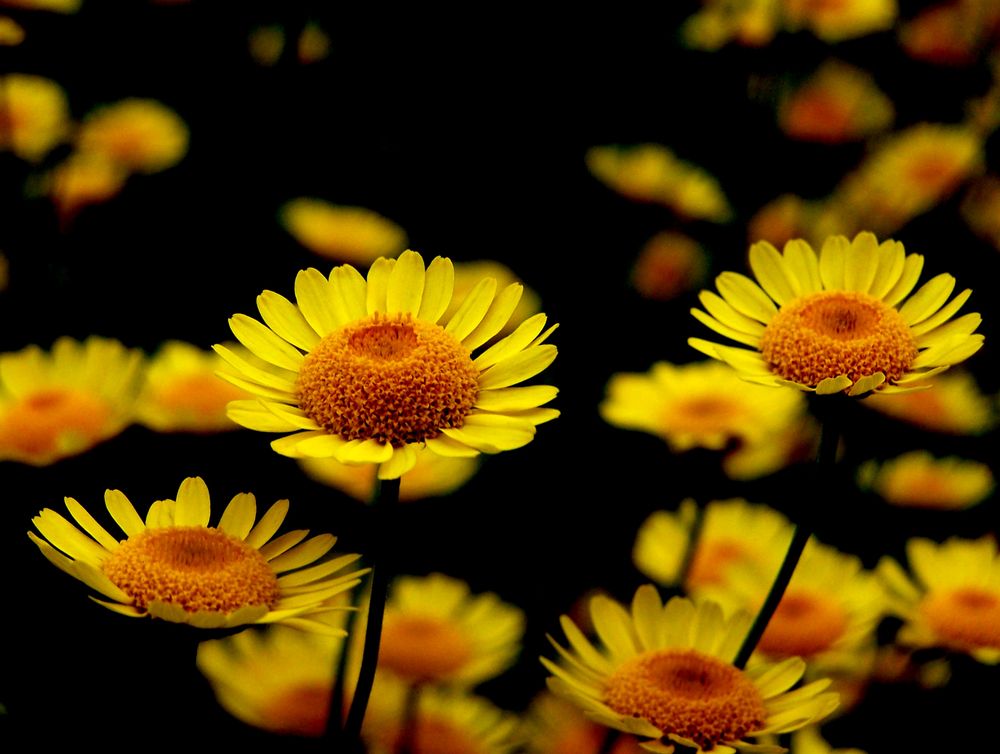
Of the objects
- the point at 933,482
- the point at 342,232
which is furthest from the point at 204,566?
the point at 342,232

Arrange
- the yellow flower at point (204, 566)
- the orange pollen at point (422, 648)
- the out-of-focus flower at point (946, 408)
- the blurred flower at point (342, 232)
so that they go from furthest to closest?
the blurred flower at point (342, 232) → the out-of-focus flower at point (946, 408) → the orange pollen at point (422, 648) → the yellow flower at point (204, 566)

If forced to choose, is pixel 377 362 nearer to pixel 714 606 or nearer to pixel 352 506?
pixel 714 606

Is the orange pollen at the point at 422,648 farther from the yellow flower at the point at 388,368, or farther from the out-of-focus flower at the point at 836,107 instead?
the out-of-focus flower at the point at 836,107

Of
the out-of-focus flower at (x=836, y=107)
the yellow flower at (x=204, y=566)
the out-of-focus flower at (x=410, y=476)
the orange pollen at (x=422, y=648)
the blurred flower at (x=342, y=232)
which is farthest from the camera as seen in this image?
the out-of-focus flower at (x=836, y=107)

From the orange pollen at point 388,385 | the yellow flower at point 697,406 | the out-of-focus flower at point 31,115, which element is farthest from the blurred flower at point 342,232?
the orange pollen at point 388,385

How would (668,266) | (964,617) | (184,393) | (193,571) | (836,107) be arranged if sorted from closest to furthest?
1. (193,571)
2. (964,617)
3. (184,393)
4. (668,266)
5. (836,107)

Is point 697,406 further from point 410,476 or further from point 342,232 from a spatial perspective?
point 342,232

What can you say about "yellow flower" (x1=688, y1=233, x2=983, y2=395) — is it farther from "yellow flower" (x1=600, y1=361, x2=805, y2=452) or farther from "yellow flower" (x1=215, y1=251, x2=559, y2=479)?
"yellow flower" (x1=600, y1=361, x2=805, y2=452)
